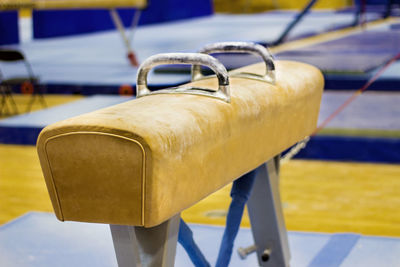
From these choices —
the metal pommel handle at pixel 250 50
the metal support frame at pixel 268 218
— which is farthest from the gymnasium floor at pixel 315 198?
the metal pommel handle at pixel 250 50

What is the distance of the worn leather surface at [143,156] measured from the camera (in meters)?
1.29

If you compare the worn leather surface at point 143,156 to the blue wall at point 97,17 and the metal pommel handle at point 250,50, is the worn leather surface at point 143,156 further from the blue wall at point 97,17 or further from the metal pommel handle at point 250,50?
the blue wall at point 97,17

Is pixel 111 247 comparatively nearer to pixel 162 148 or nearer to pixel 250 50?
pixel 250 50

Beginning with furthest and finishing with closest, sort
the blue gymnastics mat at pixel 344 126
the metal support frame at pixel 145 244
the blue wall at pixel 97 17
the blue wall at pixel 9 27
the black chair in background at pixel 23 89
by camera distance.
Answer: the blue wall at pixel 97 17, the blue wall at pixel 9 27, the black chair in background at pixel 23 89, the blue gymnastics mat at pixel 344 126, the metal support frame at pixel 145 244

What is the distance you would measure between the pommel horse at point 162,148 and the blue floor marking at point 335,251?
601 mm

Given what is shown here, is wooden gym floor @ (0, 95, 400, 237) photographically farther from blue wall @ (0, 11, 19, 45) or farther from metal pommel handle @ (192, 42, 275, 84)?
blue wall @ (0, 11, 19, 45)

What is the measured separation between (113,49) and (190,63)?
7320 millimetres

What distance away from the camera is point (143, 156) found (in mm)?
1277

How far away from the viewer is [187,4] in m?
14.0

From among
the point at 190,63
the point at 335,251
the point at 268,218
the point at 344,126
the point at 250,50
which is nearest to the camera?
the point at 190,63

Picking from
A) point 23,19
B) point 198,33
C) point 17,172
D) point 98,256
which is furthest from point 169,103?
point 23,19

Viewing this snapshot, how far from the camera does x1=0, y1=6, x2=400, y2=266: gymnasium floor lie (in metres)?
2.99

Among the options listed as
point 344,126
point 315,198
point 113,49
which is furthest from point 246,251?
point 113,49

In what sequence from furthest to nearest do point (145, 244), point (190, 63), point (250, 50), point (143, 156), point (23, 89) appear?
1. point (23, 89)
2. point (250, 50)
3. point (190, 63)
4. point (145, 244)
5. point (143, 156)
